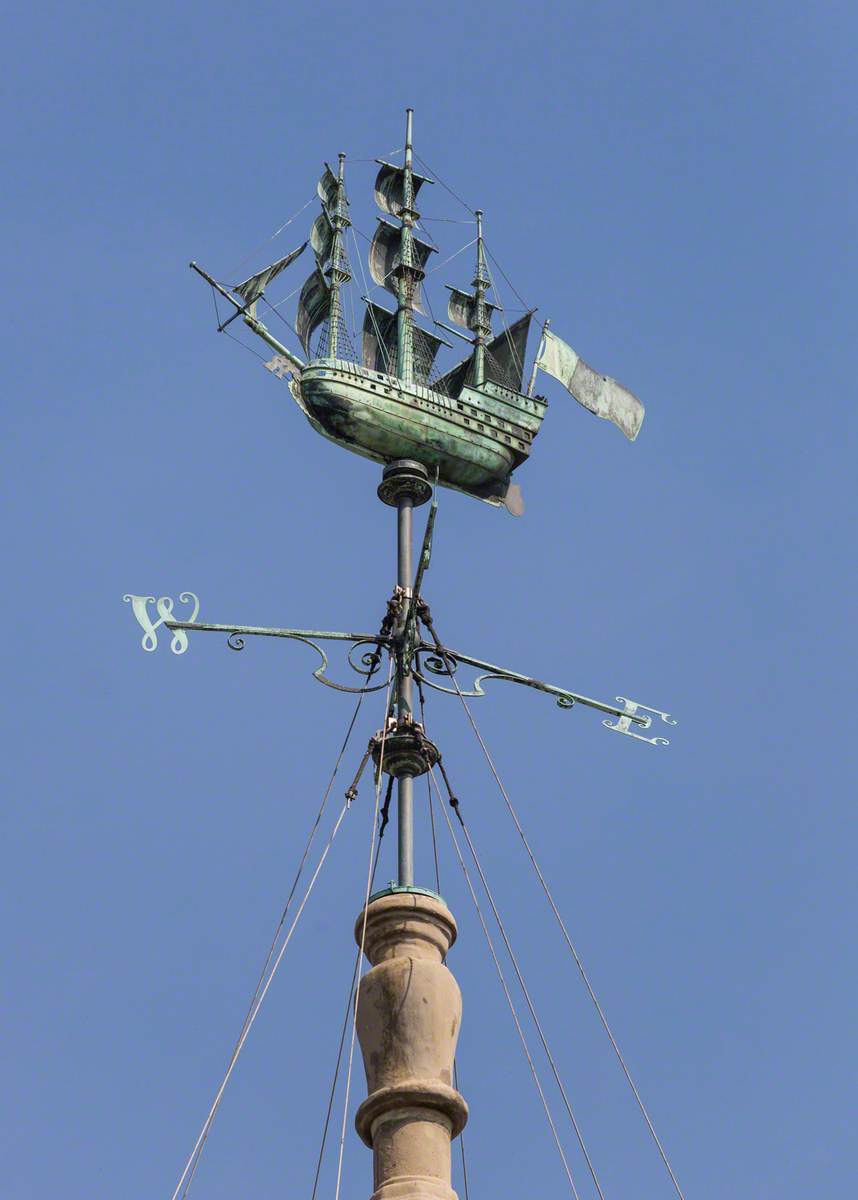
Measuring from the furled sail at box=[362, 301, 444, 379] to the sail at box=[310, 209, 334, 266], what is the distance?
0.54 metres

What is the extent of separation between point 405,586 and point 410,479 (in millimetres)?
938

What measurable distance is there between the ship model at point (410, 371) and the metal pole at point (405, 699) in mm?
631

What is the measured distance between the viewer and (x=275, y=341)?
15914mm

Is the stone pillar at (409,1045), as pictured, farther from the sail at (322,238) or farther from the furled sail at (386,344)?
the sail at (322,238)

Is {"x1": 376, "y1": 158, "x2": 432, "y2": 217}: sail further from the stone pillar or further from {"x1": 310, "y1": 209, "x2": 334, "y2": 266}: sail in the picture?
the stone pillar

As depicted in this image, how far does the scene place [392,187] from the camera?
17422 millimetres

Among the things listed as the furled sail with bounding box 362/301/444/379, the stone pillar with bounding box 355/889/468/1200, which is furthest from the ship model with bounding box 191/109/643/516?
the stone pillar with bounding box 355/889/468/1200

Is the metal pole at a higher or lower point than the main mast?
lower

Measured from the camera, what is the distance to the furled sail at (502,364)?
1642 cm

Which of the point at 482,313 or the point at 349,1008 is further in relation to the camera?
the point at 482,313

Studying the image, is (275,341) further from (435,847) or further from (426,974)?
(426,974)

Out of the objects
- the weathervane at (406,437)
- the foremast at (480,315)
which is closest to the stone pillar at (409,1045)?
the weathervane at (406,437)

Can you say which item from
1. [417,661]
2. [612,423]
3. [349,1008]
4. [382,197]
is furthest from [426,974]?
[382,197]

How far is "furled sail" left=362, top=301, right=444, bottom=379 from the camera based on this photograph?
16438mm
